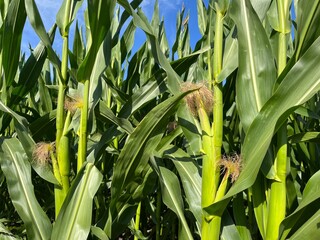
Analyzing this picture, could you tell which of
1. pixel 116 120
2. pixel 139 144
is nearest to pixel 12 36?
pixel 116 120

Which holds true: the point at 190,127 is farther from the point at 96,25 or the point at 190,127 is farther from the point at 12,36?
the point at 12,36

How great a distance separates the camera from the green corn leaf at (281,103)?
97cm

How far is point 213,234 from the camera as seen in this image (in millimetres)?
1076

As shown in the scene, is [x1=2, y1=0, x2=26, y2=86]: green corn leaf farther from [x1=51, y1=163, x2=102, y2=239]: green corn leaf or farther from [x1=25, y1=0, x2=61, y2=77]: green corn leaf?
[x1=51, y1=163, x2=102, y2=239]: green corn leaf

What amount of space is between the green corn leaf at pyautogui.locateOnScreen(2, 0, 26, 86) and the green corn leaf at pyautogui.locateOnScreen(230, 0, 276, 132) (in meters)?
0.74

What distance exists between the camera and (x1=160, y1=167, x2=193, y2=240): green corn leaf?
121cm

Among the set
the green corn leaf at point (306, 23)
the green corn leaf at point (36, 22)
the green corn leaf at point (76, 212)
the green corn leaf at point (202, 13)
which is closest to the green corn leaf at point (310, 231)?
the green corn leaf at point (306, 23)

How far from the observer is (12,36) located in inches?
54.8

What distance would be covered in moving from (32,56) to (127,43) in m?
0.59

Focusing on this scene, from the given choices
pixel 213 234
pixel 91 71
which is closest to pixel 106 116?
pixel 91 71

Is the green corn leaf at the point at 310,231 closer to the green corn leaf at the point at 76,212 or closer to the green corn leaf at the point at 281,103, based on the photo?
the green corn leaf at the point at 281,103

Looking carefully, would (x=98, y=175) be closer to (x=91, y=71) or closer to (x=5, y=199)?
(x=91, y=71)

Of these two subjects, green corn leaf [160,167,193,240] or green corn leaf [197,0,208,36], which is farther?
green corn leaf [197,0,208,36]

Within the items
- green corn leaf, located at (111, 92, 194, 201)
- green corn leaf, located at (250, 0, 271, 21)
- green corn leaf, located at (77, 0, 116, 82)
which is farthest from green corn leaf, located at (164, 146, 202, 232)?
green corn leaf, located at (250, 0, 271, 21)
